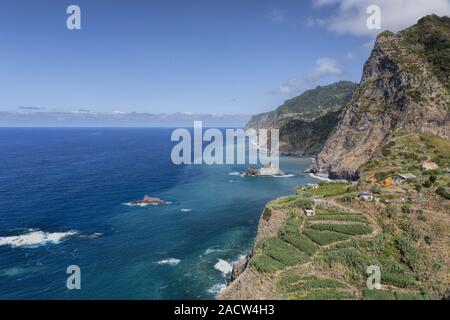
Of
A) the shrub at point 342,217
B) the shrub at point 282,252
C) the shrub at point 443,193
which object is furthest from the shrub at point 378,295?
the shrub at point 443,193

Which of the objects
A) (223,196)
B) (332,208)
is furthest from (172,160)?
(332,208)

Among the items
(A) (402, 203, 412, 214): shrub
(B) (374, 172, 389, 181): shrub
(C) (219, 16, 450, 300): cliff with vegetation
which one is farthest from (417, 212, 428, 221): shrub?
(B) (374, 172, 389, 181): shrub

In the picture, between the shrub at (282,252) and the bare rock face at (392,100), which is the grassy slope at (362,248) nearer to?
the shrub at (282,252)

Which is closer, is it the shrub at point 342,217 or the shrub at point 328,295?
the shrub at point 328,295

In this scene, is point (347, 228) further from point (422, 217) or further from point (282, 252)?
point (282, 252)

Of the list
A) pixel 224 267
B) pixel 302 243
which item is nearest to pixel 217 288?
pixel 224 267
